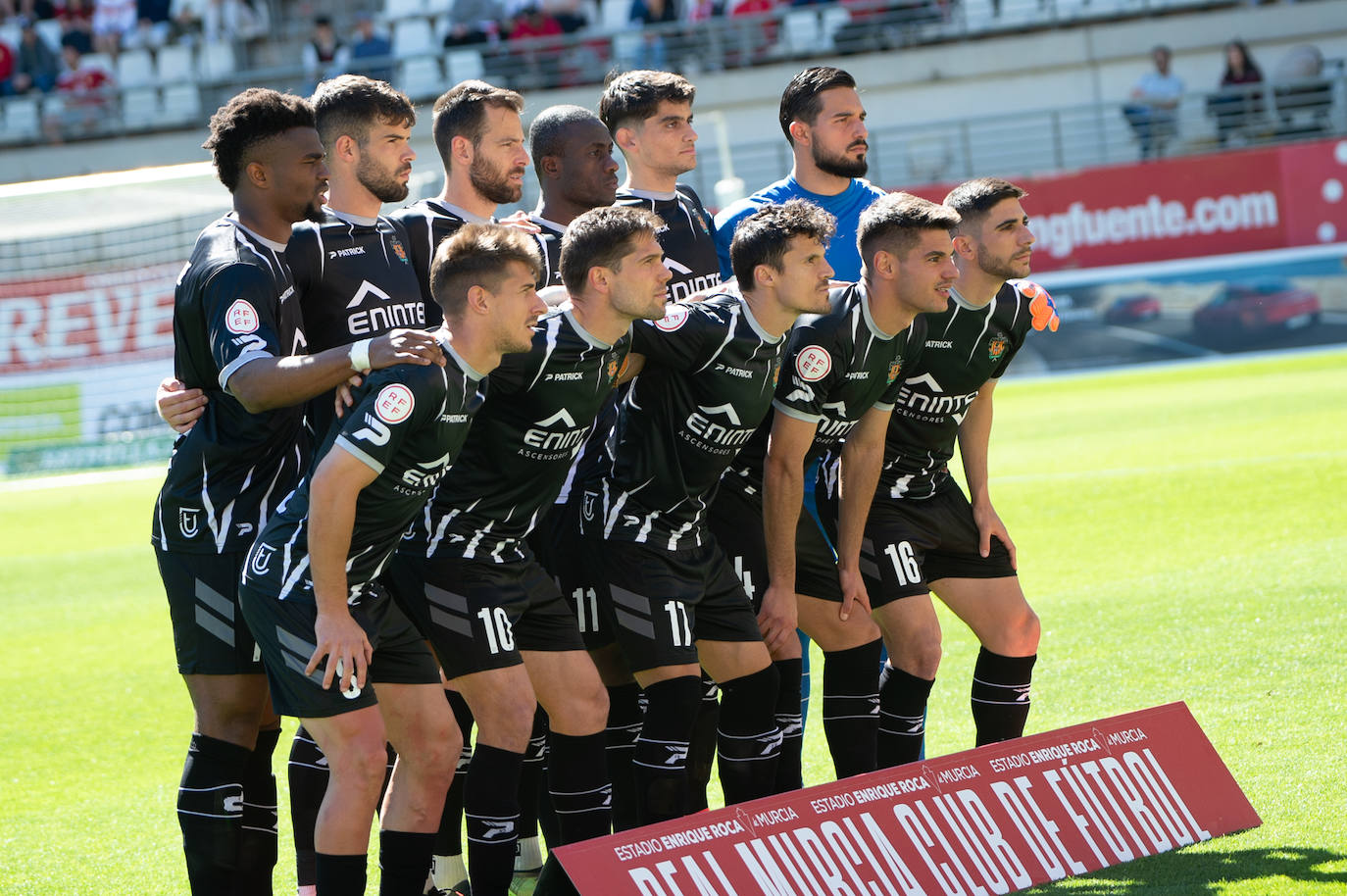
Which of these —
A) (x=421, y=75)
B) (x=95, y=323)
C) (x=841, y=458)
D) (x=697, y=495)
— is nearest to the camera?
(x=697, y=495)

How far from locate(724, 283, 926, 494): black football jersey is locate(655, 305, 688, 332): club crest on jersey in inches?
18.2

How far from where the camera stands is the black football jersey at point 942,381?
5340 mm

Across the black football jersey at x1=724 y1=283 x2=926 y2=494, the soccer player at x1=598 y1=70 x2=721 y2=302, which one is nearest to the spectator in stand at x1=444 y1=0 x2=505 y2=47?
the soccer player at x1=598 y1=70 x2=721 y2=302

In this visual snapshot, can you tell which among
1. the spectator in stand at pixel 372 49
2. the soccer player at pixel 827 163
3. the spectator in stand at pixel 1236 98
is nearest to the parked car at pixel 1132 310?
the spectator in stand at pixel 1236 98

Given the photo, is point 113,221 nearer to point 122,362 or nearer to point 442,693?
point 122,362

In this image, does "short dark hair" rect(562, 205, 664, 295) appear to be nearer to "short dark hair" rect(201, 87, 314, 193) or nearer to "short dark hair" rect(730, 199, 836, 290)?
"short dark hair" rect(730, 199, 836, 290)

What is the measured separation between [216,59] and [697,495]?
1058 inches

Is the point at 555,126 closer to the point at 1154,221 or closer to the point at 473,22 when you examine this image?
the point at 1154,221

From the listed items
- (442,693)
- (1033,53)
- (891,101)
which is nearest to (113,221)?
(891,101)

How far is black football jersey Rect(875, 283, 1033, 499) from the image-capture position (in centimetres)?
534

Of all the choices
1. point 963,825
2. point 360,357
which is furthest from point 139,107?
point 963,825

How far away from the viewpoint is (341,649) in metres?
3.80

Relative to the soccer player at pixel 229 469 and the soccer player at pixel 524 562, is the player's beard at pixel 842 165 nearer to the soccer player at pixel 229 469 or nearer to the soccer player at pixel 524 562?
the soccer player at pixel 524 562

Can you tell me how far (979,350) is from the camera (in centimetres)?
536
